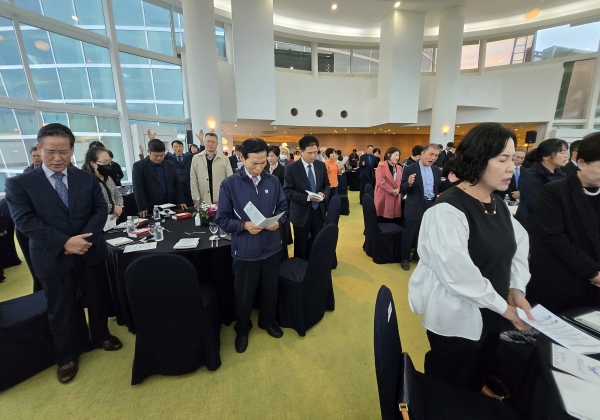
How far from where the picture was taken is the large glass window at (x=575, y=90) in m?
11.1

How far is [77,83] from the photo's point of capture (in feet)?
23.5

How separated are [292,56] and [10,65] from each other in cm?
1034

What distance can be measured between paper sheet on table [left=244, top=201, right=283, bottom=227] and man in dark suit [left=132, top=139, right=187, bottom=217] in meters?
2.05

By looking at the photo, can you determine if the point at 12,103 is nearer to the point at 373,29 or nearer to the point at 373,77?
the point at 373,77

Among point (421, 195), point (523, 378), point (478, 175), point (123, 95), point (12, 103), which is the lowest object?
point (523, 378)

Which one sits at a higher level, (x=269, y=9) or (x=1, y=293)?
(x=269, y=9)

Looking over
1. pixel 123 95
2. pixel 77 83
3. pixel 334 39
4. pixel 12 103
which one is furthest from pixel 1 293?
pixel 334 39

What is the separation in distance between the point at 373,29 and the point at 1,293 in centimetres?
1624

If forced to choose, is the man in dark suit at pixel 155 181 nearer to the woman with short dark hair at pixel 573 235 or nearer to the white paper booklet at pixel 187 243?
the white paper booklet at pixel 187 243

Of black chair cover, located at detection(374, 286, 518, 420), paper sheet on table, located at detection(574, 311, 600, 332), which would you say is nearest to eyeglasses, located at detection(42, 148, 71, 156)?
black chair cover, located at detection(374, 286, 518, 420)

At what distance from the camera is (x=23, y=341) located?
1.90 meters

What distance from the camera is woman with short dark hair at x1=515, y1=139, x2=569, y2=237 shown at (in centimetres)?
247

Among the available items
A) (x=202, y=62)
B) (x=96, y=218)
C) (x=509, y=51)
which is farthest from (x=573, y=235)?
(x=509, y=51)

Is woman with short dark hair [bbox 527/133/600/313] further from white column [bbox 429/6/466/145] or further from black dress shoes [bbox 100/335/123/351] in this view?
white column [bbox 429/6/466/145]
